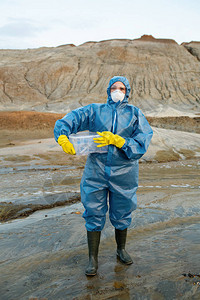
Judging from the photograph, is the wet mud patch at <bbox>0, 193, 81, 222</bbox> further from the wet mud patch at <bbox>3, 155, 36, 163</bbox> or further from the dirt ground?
the dirt ground

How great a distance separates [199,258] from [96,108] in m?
1.62

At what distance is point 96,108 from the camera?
285 cm

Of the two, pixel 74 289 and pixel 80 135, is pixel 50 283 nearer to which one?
pixel 74 289

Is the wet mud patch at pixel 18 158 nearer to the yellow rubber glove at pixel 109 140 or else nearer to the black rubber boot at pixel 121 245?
the black rubber boot at pixel 121 245

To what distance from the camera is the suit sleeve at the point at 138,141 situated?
2623 millimetres

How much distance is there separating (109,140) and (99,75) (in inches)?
1717

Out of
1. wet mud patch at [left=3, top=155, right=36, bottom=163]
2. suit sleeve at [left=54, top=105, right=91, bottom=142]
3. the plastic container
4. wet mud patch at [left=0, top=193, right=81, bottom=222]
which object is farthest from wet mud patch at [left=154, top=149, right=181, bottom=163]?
the plastic container

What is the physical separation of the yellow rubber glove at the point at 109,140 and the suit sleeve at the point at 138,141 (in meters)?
0.05

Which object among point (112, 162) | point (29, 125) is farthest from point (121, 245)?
point (29, 125)

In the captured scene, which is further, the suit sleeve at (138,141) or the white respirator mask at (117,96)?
the white respirator mask at (117,96)

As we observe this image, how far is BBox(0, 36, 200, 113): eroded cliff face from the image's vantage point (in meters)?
39.7

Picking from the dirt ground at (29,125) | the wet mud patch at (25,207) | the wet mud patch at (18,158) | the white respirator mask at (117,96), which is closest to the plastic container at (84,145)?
the white respirator mask at (117,96)

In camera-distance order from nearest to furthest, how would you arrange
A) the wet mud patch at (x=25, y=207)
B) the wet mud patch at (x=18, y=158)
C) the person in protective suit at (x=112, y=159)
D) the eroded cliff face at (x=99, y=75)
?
the person in protective suit at (x=112, y=159), the wet mud patch at (x=25, y=207), the wet mud patch at (x=18, y=158), the eroded cliff face at (x=99, y=75)

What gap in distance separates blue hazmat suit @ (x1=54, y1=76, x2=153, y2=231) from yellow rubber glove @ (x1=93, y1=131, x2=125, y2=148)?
56mm
